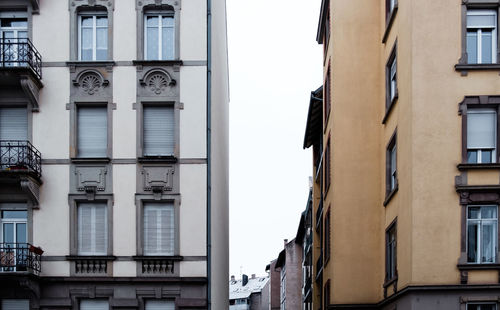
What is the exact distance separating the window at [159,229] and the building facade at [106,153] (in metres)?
0.03

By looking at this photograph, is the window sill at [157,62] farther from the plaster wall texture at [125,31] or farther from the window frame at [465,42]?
the window frame at [465,42]

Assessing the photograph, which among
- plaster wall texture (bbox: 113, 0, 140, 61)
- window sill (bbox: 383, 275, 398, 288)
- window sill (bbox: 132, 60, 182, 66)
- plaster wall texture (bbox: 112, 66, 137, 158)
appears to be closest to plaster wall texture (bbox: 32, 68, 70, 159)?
plaster wall texture (bbox: 112, 66, 137, 158)

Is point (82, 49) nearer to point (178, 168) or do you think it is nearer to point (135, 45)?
point (135, 45)

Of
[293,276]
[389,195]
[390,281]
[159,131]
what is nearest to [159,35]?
[159,131]

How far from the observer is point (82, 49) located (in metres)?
28.1

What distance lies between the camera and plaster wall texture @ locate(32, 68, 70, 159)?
27.4m

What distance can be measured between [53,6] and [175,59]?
4520 millimetres

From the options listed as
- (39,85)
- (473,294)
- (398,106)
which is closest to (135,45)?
(39,85)

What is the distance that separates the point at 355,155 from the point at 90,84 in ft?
31.4

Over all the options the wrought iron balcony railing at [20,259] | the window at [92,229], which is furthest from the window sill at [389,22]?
the wrought iron balcony railing at [20,259]

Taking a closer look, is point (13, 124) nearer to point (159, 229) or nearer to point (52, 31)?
point (52, 31)

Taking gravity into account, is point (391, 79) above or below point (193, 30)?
below

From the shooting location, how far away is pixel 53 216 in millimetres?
27000

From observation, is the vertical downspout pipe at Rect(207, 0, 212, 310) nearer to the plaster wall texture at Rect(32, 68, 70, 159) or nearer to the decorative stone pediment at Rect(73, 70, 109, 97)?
the decorative stone pediment at Rect(73, 70, 109, 97)
